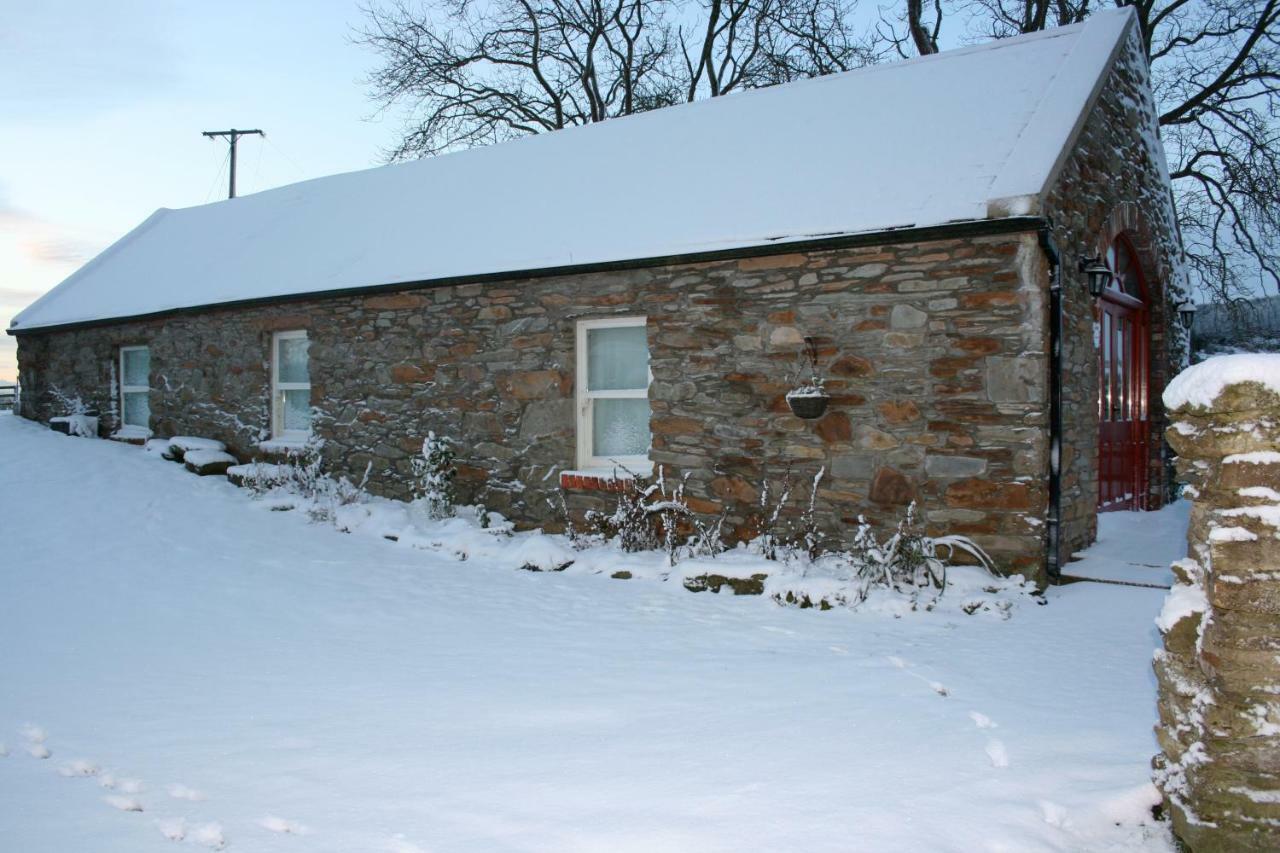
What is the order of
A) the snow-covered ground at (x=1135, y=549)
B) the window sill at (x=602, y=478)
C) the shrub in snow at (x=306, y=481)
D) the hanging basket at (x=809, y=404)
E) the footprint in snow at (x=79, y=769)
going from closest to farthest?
the footprint in snow at (x=79, y=769), the snow-covered ground at (x=1135, y=549), the hanging basket at (x=809, y=404), the window sill at (x=602, y=478), the shrub in snow at (x=306, y=481)

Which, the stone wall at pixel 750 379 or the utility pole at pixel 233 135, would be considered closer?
the stone wall at pixel 750 379

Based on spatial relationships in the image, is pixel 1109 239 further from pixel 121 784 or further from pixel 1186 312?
pixel 121 784

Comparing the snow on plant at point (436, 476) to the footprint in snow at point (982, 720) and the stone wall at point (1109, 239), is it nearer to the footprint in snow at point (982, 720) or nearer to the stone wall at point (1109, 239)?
the stone wall at point (1109, 239)

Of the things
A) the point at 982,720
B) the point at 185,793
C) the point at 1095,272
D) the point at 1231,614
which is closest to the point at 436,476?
the point at 185,793

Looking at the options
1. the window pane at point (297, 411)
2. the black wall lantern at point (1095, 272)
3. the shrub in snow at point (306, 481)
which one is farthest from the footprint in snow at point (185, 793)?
the window pane at point (297, 411)

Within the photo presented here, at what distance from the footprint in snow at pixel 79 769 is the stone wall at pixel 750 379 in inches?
195

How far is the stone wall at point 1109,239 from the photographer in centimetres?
702

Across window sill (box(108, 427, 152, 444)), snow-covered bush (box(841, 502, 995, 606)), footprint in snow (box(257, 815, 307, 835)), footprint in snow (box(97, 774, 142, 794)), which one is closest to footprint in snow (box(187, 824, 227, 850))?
footprint in snow (box(257, 815, 307, 835))

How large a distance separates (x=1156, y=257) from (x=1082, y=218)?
2712mm

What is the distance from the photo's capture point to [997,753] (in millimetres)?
3541

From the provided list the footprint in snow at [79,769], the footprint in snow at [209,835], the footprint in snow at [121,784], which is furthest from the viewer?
the footprint in snow at [79,769]

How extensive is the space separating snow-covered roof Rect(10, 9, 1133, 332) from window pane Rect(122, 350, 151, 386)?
0.69 m

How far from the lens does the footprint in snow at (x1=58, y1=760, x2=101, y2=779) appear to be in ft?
11.3

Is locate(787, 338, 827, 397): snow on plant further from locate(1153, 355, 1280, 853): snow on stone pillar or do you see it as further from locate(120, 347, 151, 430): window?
locate(120, 347, 151, 430): window
